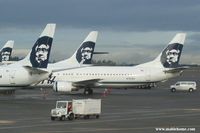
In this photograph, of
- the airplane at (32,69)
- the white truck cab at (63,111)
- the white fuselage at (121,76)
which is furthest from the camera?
the white fuselage at (121,76)

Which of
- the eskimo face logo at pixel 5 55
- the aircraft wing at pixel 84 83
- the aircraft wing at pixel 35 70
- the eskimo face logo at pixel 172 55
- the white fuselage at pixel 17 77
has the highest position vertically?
the eskimo face logo at pixel 5 55

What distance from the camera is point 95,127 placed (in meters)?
32.7

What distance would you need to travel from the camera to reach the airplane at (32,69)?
2303 inches

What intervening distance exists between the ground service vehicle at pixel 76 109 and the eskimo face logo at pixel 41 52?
66.6 ft

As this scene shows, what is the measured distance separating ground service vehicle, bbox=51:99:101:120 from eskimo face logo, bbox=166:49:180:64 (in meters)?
47.5

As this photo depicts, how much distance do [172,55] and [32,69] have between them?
34113 millimetres

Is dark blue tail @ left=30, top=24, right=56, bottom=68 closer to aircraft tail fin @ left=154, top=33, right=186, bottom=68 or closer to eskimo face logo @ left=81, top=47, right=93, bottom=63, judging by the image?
eskimo face logo @ left=81, top=47, right=93, bottom=63

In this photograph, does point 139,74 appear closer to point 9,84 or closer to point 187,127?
point 9,84

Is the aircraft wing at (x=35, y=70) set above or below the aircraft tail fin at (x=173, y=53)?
below

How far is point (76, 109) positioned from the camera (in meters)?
39.8

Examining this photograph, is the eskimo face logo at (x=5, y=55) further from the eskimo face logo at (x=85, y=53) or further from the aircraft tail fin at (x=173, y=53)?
the aircraft tail fin at (x=173, y=53)

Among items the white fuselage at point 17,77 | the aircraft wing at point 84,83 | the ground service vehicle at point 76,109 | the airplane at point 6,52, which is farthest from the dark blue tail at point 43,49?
the airplane at point 6,52

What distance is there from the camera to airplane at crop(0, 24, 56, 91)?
58.5 meters

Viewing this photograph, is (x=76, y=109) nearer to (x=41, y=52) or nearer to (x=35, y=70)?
(x=35, y=70)
